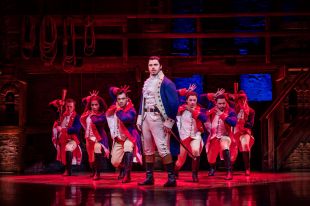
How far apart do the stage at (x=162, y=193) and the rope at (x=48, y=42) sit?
3.56 metres

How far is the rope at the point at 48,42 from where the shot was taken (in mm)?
11680

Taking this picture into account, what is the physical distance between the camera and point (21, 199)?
650 cm

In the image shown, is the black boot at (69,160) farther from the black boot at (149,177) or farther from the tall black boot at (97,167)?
the black boot at (149,177)

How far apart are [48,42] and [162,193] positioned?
590 centimetres

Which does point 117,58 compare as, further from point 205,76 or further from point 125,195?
point 125,195

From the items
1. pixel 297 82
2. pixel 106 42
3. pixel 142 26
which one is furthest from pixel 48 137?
pixel 297 82

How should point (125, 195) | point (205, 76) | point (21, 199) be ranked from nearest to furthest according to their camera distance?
1. point (21, 199)
2. point (125, 195)
3. point (205, 76)

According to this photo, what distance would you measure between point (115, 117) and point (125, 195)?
115 inches

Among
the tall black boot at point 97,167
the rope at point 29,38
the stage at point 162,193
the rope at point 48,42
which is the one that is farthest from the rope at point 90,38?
the stage at point 162,193

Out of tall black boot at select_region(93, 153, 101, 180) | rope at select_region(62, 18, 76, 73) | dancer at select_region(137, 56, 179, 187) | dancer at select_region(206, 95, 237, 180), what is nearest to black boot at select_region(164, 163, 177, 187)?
dancer at select_region(137, 56, 179, 187)

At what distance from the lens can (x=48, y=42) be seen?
1190 centimetres

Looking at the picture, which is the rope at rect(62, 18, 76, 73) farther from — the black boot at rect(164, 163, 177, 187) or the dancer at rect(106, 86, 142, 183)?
the black boot at rect(164, 163, 177, 187)

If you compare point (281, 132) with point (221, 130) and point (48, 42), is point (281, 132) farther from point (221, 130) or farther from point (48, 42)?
point (48, 42)

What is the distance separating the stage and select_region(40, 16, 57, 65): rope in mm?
3564
